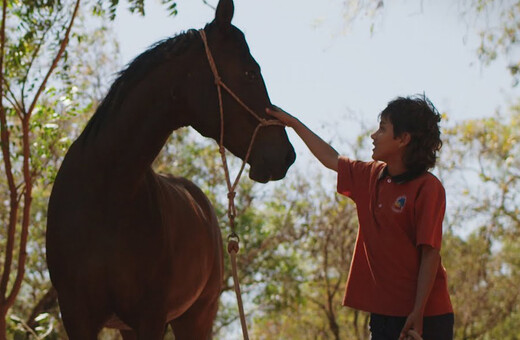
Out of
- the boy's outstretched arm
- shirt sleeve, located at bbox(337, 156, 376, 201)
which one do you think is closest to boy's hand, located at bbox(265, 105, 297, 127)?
the boy's outstretched arm

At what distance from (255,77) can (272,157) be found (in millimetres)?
441

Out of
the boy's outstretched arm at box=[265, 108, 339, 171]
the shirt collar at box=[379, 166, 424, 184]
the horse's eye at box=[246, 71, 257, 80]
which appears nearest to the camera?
the shirt collar at box=[379, 166, 424, 184]

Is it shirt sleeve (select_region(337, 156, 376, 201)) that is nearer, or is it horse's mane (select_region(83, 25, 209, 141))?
shirt sleeve (select_region(337, 156, 376, 201))

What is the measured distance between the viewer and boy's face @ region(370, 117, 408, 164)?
10.8ft

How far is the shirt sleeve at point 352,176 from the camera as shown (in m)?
3.46

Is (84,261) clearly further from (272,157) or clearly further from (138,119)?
(272,157)

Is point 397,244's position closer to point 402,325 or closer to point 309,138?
point 402,325

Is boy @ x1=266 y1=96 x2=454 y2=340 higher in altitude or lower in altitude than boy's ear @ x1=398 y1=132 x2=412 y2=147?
lower

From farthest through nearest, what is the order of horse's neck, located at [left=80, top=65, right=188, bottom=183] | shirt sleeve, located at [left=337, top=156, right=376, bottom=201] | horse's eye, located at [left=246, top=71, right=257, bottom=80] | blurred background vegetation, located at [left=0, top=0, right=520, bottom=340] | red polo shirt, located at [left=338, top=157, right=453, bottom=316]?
blurred background vegetation, located at [left=0, top=0, right=520, bottom=340] < horse's neck, located at [left=80, top=65, right=188, bottom=183] < horse's eye, located at [left=246, top=71, right=257, bottom=80] < shirt sleeve, located at [left=337, top=156, right=376, bottom=201] < red polo shirt, located at [left=338, top=157, right=453, bottom=316]

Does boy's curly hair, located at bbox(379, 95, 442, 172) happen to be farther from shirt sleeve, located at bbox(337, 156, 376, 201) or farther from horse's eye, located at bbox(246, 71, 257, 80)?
horse's eye, located at bbox(246, 71, 257, 80)

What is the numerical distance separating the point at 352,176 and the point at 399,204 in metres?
0.34

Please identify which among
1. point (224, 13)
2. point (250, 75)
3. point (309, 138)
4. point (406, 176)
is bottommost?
point (406, 176)

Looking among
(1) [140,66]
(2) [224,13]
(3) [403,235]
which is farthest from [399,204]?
(1) [140,66]

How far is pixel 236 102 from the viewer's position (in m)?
3.65
